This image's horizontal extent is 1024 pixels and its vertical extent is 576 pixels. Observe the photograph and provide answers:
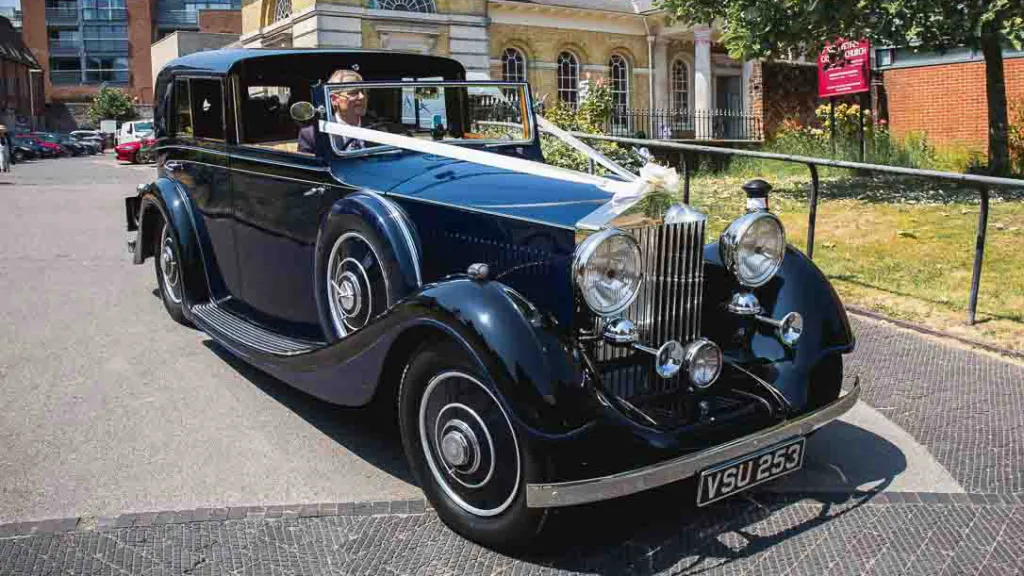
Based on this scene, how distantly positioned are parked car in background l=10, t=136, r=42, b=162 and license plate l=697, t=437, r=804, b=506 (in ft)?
149

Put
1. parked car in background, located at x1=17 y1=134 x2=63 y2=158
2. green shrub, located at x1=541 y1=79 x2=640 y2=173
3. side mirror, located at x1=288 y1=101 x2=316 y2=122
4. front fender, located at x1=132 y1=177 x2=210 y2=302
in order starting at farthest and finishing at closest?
parked car in background, located at x1=17 y1=134 x2=63 y2=158 → green shrub, located at x1=541 y1=79 x2=640 y2=173 → front fender, located at x1=132 y1=177 x2=210 y2=302 → side mirror, located at x1=288 y1=101 x2=316 y2=122

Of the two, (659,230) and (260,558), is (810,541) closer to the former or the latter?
(659,230)

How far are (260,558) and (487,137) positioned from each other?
3044 mm

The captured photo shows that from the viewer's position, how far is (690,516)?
12.2ft

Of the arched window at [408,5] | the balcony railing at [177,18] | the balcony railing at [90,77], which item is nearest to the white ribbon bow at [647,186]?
the arched window at [408,5]

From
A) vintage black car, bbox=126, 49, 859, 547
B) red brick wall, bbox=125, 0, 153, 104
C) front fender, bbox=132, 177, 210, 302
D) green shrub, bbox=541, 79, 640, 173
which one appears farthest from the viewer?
red brick wall, bbox=125, 0, 153, 104

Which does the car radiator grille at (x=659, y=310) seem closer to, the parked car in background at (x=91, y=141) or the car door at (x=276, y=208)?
the car door at (x=276, y=208)

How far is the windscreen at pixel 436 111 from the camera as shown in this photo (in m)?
4.79

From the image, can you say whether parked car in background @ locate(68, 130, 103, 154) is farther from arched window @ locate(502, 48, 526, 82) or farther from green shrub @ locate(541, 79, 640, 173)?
green shrub @ locate(541, 79, 640, 173)

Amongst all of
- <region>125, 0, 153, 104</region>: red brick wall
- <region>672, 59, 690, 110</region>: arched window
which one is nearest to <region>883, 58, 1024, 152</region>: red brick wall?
<region>672, 59, 690, 110</region>: arched window

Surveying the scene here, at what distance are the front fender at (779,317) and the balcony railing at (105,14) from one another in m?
85.5

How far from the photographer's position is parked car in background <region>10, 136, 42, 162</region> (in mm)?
42528

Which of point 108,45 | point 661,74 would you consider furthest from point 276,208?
point 108,45

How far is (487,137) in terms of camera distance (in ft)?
18.3
